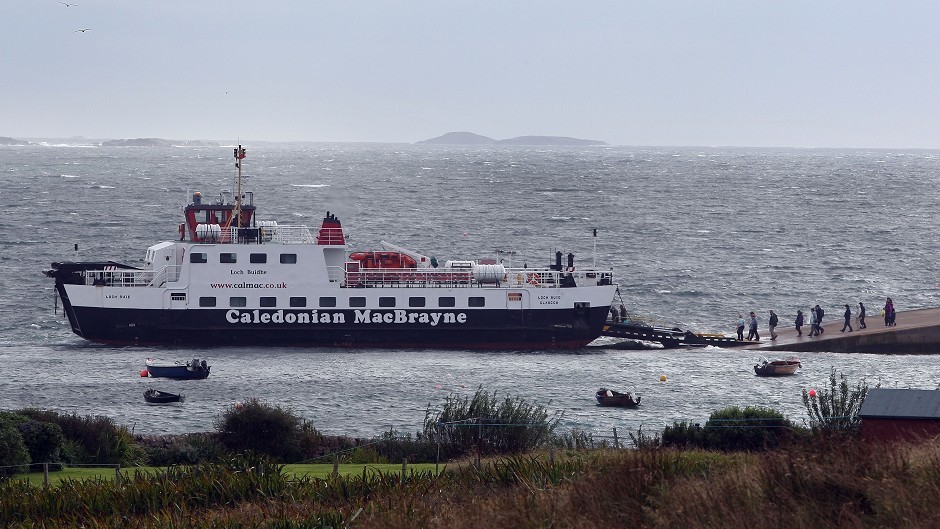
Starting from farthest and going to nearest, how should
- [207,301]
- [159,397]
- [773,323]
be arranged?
[773,323], [207,301], [159,397]

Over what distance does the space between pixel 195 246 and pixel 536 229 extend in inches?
2069

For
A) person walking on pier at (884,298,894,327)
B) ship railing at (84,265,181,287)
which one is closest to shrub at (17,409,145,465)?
ship railing at (84,265,181,287)

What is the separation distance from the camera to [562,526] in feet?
56.3

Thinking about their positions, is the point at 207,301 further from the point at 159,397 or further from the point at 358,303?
the point at 159,397

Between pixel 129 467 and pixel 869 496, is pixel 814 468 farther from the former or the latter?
pixel 129 467

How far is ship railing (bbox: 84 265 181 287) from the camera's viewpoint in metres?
48.7

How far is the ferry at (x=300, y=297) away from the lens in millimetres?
48406

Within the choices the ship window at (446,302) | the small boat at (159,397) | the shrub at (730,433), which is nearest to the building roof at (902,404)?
the shrub at (730,433)

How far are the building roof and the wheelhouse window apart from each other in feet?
98.1

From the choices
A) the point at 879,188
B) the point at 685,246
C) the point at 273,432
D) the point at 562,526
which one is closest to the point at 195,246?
the point at 273,432

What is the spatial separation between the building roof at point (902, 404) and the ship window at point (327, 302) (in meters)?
27.7

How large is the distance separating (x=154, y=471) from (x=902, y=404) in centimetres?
1601

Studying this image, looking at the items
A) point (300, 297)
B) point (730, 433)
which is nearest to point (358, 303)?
point (300, 297)

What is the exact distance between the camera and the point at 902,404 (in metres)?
24.7
